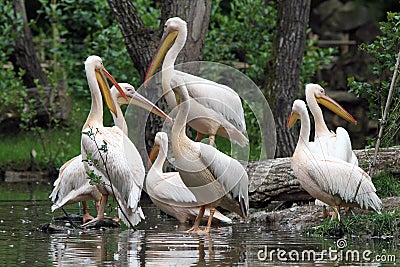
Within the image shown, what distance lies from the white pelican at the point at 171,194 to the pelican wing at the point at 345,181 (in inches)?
61.4

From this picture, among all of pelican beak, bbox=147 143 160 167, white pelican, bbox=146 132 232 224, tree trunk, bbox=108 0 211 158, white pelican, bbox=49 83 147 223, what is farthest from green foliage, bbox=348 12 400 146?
white pelican, bbox=49 83 147 223

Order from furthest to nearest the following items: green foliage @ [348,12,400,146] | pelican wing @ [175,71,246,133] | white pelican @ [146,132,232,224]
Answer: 1. pelican wing @ [175,71,246,133]
2. green foliage @ [348,12,400,146]
3. white pelican @ [146,132,232,224]

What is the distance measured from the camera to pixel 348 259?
21.5ft

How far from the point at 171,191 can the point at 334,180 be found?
2.06 m

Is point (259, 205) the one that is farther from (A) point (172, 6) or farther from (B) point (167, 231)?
(A) point (172, 6)

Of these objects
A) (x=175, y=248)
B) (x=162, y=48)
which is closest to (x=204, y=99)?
(x=162, y=48)

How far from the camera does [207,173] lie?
887 cm

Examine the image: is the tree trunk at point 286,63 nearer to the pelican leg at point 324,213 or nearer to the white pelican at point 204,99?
the white pelican at point 204,99

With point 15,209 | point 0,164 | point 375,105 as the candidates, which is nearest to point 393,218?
point 375,105

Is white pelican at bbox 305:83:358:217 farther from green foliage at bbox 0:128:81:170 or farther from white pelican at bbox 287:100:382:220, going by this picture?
green foliage at bbox 0:128:81:170

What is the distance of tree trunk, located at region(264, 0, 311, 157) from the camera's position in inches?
508

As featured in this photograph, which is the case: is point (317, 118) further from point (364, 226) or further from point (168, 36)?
point (364, 226)

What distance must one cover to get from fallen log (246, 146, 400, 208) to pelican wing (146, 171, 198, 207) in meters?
0.78

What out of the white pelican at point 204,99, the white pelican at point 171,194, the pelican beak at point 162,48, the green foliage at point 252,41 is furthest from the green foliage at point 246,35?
the white pelican at point 171,194
